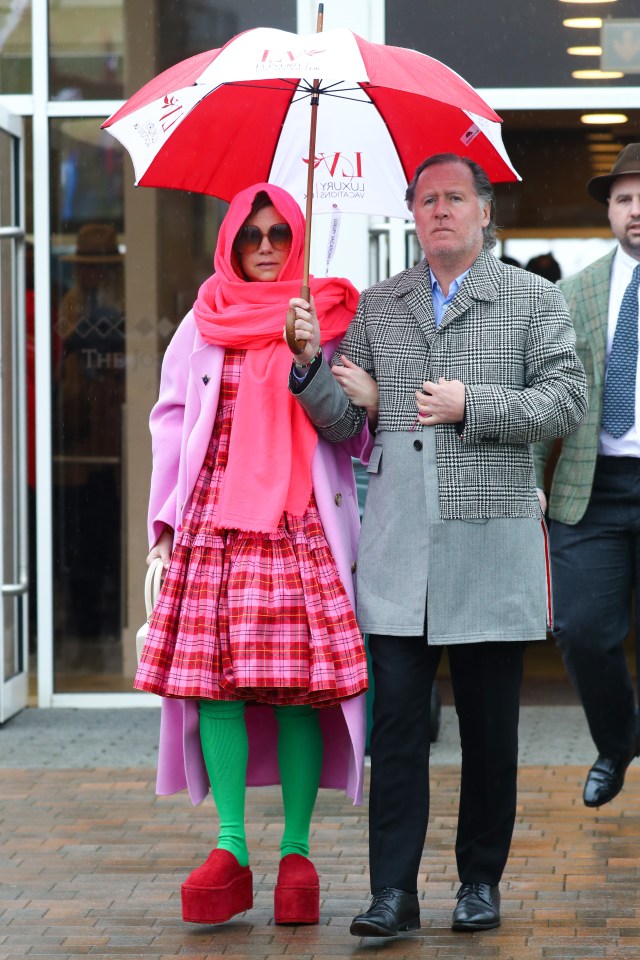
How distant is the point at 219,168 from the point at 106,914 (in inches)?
87.9

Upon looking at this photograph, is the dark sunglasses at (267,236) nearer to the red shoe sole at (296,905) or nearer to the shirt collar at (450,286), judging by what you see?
the shirt collar at (450,286)

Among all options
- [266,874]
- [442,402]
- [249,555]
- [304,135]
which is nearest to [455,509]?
[442,402]

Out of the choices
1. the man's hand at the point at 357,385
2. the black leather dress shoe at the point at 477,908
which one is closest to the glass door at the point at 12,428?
the man's hand at the point at 357,385

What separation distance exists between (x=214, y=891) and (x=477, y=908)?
2.36 feet

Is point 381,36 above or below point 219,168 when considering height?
above

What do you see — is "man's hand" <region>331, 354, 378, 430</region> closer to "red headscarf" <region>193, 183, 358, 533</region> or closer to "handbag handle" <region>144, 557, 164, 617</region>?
"red headscarf" <region>193, 183, 358, 533</region>

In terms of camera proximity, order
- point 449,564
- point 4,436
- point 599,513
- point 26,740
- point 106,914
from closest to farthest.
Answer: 1. point 449,564
2. point 106,914
3. point 599,513
4. point 26,740
5. point 4,436

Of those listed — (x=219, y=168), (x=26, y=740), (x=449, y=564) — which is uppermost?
(x=219, y=168)

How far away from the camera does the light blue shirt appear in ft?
13.7

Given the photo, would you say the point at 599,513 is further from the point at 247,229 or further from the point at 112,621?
the point at 112,621

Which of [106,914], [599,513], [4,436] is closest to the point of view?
[106,914]

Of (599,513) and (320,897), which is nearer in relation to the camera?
(320,897)

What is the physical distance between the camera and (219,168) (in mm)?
4609

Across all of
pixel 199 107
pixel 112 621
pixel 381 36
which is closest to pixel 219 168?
pixel 199 107
